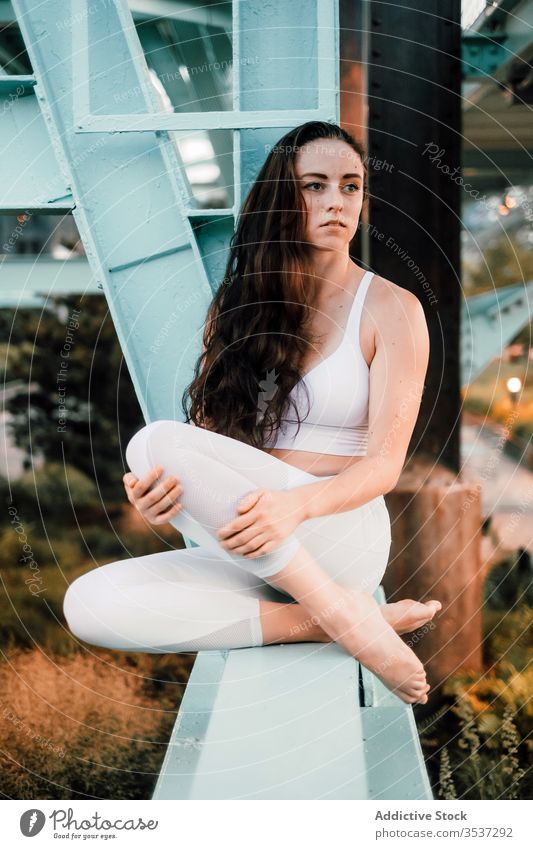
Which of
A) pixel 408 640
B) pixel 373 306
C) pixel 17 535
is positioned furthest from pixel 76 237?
pixel 373 306

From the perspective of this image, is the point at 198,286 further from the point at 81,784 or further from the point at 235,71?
the point at 81,784

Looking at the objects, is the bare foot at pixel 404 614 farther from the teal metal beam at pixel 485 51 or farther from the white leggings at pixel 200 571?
the teal metal beam at pixel 485 51

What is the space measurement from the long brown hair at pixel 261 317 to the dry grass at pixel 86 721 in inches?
23.2

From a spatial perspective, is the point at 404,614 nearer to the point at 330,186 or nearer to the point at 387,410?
the point at 387,410

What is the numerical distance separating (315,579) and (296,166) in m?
0.49

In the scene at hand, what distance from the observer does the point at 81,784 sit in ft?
4.46

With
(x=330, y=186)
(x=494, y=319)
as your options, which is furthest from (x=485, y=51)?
(x=330, y=186)

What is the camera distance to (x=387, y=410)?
1020 millimetres

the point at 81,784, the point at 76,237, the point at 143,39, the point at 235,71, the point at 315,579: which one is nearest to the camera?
the point at 315,579

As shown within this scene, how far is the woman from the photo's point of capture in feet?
3.15

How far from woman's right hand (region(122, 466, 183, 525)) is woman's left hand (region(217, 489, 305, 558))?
0.20 ft

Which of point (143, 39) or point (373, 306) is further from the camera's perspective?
point (143, 39)

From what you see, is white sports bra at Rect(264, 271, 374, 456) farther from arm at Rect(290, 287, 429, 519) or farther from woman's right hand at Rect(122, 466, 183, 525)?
woman's right hand at Rect(122, 466, 183, 525)

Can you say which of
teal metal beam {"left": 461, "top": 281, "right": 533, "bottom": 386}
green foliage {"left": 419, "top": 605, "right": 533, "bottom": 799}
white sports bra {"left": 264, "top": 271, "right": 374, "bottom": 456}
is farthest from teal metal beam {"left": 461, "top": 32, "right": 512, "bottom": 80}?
green foliage {"left": 419, "top": 605, "right": 533, "bottom": 799}
